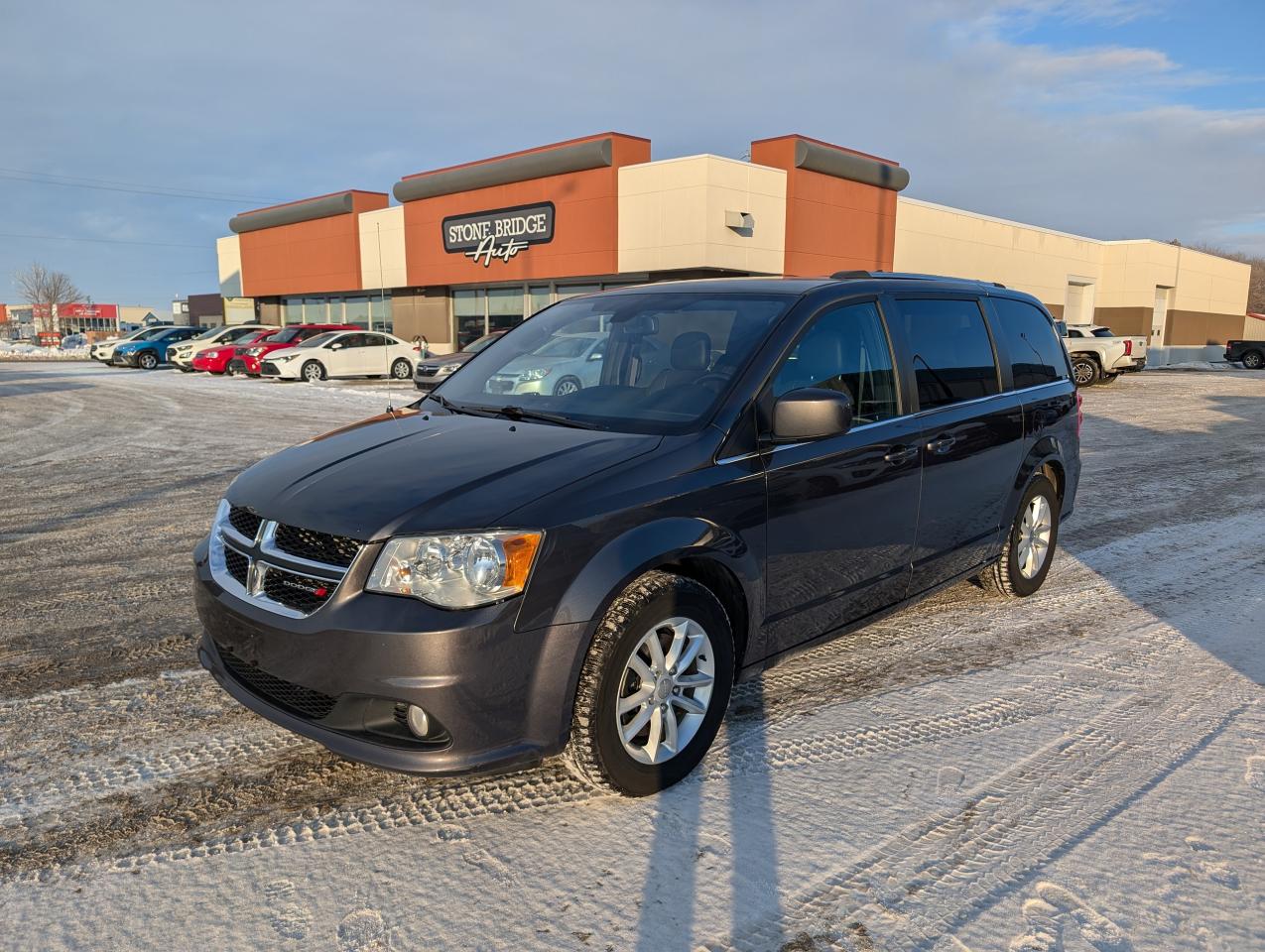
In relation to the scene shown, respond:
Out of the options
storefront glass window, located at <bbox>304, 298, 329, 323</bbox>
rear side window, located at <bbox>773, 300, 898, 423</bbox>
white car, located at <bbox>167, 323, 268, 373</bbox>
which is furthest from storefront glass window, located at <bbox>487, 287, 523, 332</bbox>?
rear side window, located at <bbox>773, 300, 898, 423</bbox>

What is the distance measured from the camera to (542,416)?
12.7 feet

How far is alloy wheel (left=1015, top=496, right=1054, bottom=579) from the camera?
5.59 m

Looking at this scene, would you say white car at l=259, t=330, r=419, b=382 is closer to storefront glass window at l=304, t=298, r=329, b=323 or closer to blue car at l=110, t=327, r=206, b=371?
blue car at l=110, t=327, r=206, b=371

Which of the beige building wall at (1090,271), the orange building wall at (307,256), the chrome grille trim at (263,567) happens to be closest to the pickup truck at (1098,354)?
the beige building wall at (1090,271)

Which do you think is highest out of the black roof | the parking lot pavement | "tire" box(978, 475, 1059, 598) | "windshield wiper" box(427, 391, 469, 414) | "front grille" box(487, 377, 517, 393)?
the black roof

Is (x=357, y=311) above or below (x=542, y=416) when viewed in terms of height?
above

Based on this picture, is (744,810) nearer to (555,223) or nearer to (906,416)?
(906,416)

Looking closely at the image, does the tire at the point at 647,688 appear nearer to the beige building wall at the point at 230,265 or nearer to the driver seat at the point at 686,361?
the driver seat at the point at 686,361

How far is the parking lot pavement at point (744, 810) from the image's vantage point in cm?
256

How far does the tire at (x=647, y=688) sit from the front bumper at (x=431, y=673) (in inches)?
3.6

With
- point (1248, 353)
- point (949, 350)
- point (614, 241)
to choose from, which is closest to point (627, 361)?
point (949, 350)

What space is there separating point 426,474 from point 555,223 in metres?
26.4

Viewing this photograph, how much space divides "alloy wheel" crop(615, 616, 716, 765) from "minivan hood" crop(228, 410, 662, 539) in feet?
2.15

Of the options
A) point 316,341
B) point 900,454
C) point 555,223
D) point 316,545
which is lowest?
point 316,545
